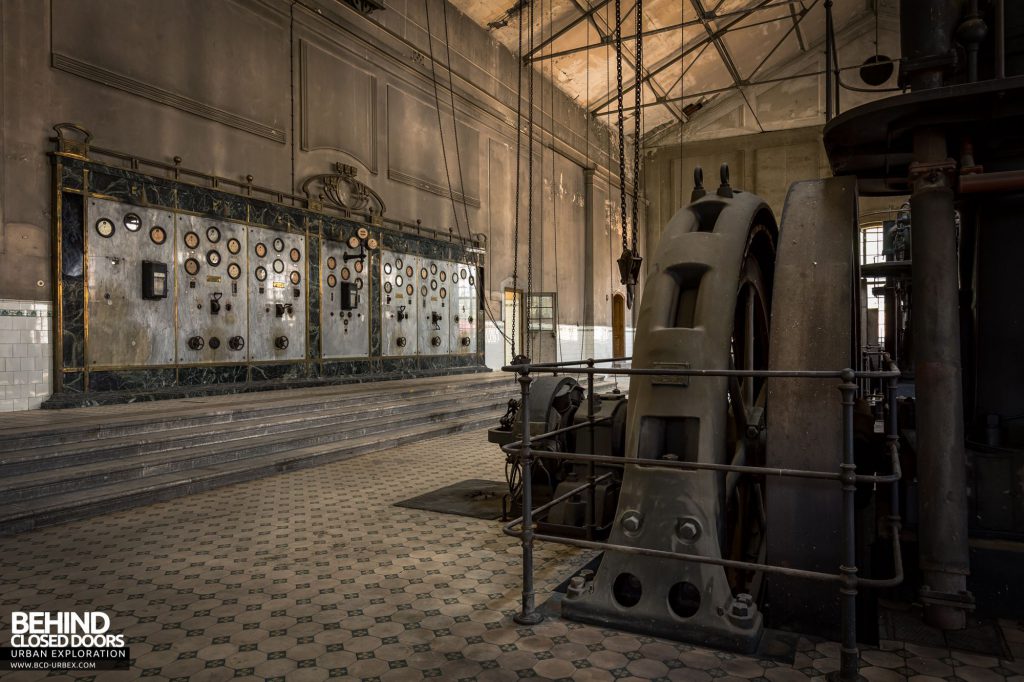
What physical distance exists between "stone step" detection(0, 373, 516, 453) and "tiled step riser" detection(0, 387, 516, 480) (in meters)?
0.13

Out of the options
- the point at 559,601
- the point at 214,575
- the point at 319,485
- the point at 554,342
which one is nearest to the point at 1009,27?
the point at 559,601

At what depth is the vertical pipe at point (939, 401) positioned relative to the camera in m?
2.80

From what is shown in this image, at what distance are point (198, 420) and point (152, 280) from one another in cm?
220

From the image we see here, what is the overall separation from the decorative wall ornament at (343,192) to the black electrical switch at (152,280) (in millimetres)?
2893

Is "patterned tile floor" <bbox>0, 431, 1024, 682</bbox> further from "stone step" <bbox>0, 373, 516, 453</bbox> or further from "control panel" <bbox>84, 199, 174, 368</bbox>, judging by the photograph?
"control panel" <bbox>84, 199, 174, 368</bbox>

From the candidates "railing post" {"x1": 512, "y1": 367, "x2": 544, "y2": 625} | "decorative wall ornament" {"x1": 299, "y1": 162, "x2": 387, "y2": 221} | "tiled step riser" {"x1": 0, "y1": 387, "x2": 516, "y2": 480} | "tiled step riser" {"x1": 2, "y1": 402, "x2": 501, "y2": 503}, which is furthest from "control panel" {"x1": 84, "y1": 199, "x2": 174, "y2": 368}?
"railing post" {"x1": 512, "y1": 367, "x2": 544, "y2": 625}

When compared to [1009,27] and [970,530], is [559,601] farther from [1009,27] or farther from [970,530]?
[1009,27]

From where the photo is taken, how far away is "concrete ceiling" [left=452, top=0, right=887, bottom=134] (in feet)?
51.5

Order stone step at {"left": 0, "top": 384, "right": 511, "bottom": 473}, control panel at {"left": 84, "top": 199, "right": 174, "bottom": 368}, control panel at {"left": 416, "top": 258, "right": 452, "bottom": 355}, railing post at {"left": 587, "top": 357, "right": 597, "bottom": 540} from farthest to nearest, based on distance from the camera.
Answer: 1. control panel at {"left": 416, "top": 258, "right": 452, "bottom": 355}
2. control panel at {"left": 84, "top": 199, "right": 174, "bottom": 368}
3. stone step at {"left": 0, "top": 384, "right": 511, "bottom": 473}
4. railing post at {"left": 587, "top": 357, "right": 597, "bottom": 540}

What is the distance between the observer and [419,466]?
7031 millimetres

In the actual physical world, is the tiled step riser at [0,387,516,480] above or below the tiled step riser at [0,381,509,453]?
below

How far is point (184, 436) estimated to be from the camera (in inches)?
260

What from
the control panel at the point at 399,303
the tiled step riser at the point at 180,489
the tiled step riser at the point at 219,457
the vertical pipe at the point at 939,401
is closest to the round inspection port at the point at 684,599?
the vertical pipe at the point at 939,401

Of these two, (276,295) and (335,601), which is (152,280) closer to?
(276,295)
